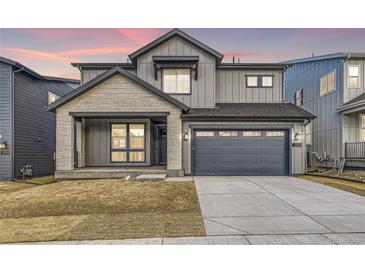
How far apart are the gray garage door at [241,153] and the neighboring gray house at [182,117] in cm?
5

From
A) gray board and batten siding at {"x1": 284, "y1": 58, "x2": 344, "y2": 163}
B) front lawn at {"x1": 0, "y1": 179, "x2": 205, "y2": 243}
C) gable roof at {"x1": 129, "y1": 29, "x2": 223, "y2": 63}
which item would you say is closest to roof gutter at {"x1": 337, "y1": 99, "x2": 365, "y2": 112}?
gray board and batten siding at {"x1": 284, "y1": 58, "x2": 344, "y2": 163}

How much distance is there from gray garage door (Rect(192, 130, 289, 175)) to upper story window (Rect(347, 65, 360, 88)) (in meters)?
5.46

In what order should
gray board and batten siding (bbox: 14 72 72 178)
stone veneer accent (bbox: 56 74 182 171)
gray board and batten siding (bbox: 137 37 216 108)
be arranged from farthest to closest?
gray board and batten siding (bbox: 137 37 216 108)
gray board and batten siding (bbox: 14 72 72 178)
stone veneer accent (bbox: 56 74 182 171)

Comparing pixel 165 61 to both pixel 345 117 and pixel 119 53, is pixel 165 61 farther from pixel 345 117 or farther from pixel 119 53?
pixel 345 117

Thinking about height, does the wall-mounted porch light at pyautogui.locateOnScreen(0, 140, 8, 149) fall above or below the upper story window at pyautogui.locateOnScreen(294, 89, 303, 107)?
below

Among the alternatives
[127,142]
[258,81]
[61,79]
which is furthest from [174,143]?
[61,79]

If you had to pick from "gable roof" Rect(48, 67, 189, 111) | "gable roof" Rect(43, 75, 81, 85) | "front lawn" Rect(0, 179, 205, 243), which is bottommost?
"front lawn" Rect(0, 179, 205, 243)

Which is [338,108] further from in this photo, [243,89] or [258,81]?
[243,89]

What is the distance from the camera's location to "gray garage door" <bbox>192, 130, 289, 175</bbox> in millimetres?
12117

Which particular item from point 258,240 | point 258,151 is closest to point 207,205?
point 258,240

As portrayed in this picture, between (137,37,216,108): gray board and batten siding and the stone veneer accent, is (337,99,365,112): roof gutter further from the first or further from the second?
the stone veneer accent

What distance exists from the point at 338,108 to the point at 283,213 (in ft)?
36.3

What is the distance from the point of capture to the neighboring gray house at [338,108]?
13570 mm

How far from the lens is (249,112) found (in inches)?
485
